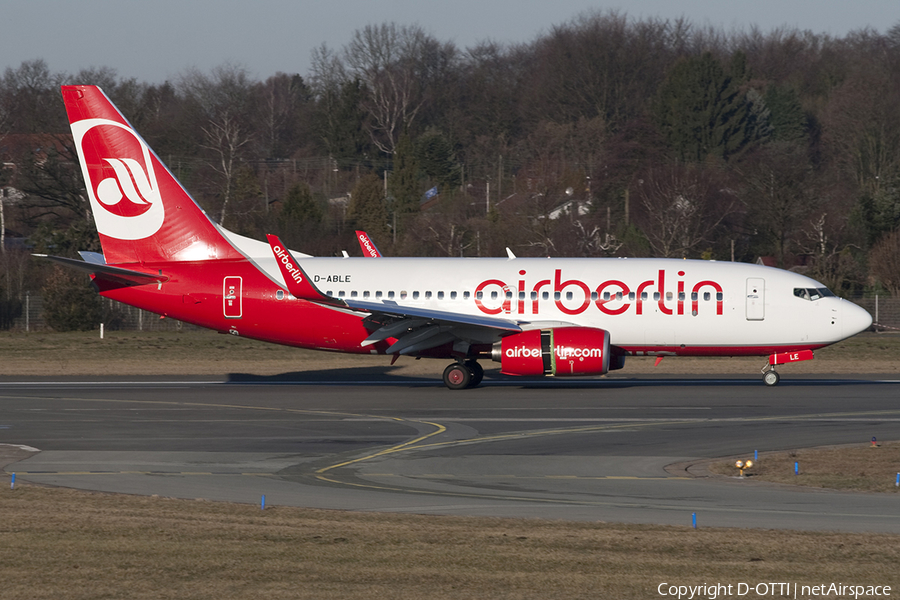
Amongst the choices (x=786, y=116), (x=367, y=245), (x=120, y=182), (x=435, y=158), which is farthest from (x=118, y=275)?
(x=786, y=116)

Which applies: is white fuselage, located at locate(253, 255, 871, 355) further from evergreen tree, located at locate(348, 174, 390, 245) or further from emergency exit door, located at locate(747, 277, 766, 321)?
evergreen tree, located at locate(348, 174, 390, 245)

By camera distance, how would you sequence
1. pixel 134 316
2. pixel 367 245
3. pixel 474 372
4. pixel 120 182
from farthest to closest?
1. pixel 134 316
2. pixel 367 245
3. pixel 120 182
4. pixel 474 372

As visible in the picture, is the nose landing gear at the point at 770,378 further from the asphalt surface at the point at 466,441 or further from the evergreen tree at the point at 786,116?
the evergreen tree at the point at 786,116

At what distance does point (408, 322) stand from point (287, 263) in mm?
3633

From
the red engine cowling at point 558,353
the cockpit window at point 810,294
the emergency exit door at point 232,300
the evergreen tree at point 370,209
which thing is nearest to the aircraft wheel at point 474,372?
the red engine cowling at point 558,353

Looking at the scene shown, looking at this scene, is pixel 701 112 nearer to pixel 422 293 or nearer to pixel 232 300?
pixel 422 293

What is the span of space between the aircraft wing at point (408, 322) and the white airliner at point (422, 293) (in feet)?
0.18

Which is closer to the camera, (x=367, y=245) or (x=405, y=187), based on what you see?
(x=367, y=245)

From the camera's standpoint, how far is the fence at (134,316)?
4862cm

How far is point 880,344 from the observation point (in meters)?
40.5

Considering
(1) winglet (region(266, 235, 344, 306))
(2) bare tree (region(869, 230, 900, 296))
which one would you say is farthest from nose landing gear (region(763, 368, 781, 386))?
(2) bare tree (region(869, 230, 900, 296))

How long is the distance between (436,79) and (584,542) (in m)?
110

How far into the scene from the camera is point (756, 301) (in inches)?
1121

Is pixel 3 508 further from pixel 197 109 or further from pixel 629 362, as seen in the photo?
pixel 197 109
